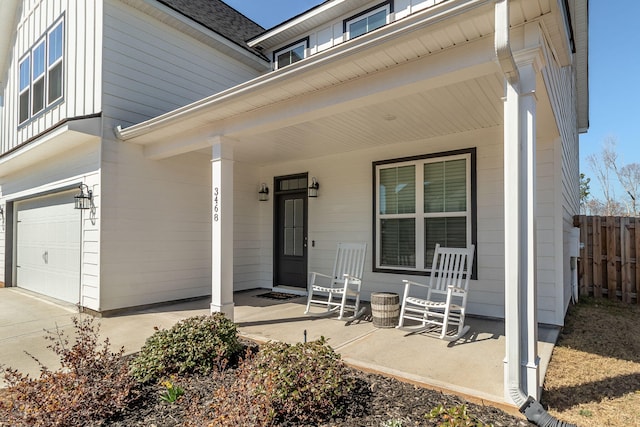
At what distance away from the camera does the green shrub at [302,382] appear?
222 centimetres

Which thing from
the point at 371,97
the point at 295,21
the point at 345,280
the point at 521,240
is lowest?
the point at 345,280

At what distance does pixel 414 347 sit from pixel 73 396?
2818mm

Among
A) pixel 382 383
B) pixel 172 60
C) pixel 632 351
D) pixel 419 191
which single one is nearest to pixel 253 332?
pixel 382 383

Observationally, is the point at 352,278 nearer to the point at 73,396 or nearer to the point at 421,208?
the point at 421,208

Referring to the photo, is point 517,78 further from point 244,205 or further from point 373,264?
point 244,205

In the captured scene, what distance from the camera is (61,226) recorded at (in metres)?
6.28

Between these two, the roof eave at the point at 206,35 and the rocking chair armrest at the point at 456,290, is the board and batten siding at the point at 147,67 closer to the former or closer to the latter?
the roof eave at the point at 206,35

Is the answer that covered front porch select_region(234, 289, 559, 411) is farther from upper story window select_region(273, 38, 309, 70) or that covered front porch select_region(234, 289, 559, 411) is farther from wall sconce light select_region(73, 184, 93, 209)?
upper story window select_region(273, 38, 309, 70)

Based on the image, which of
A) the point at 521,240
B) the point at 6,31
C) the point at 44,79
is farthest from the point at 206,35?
the point at 521,240

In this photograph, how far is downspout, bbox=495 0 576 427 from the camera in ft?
7.19

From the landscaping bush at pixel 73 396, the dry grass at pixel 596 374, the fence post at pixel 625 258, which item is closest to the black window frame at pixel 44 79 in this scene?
the landscaping bush at pixel 73 396

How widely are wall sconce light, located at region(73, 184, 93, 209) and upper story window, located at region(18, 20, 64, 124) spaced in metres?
2.20

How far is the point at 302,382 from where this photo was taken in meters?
2.33

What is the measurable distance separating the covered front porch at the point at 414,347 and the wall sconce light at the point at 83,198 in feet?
8.96
